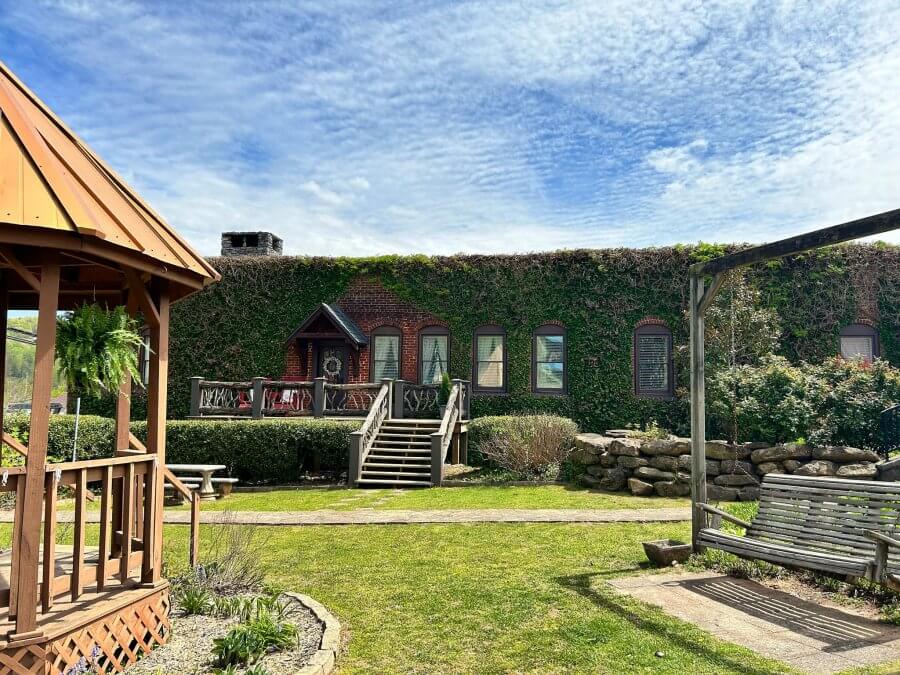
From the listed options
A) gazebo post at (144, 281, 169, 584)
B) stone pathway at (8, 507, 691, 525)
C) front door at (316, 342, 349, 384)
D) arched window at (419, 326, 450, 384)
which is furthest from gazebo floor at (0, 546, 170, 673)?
arched window at (419, 326, 450, 384)

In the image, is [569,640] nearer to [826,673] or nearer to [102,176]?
[826,673]

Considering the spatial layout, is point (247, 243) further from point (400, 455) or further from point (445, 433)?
point (445, 433)

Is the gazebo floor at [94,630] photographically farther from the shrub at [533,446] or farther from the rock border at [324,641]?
the shrub at [533,446]

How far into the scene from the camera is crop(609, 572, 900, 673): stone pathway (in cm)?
484

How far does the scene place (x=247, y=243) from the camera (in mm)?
23062

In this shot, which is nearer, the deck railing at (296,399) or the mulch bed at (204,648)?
the mulch bed at (204,648)

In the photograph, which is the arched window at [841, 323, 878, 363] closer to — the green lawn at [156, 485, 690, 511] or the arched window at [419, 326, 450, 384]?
the green lawn at [156, 485, 690, 511]

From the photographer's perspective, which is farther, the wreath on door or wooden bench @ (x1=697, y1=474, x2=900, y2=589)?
the wreath on door

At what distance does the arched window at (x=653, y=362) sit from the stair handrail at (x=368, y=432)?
783cm

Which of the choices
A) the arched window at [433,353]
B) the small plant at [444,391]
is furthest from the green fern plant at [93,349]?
the arched window at [433,353]

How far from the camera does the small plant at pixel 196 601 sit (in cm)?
584

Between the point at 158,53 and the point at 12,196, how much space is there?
17.4ft

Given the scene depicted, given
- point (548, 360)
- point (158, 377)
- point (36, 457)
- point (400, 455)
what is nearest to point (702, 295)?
point (158, 377)

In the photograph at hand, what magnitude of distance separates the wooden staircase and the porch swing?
307 inches
